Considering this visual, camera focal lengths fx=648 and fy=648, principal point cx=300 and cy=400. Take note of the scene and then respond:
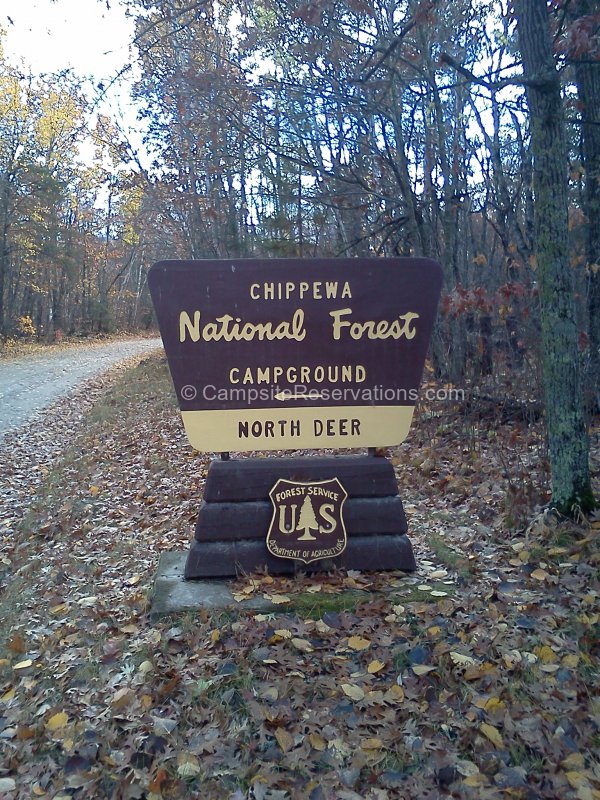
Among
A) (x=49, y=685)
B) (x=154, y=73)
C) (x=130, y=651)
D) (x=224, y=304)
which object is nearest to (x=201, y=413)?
(x=224, y=304)

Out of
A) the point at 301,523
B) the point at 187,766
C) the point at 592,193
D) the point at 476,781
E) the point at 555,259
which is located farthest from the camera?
the point at 592,193

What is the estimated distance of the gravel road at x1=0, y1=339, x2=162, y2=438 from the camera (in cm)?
1529

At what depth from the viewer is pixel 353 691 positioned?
3666mm

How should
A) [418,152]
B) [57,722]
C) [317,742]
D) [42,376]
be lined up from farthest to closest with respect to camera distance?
[42,376], [418,152], [57,722], [317,742]

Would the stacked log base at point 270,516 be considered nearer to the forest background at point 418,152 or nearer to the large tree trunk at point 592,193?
the forest background at point 418,152

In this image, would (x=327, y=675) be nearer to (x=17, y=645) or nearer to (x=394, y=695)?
(x=394, y=695)

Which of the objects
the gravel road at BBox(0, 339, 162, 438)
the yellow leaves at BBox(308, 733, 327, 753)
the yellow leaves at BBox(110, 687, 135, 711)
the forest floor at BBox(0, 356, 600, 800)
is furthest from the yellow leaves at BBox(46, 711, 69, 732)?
the gravel road at BBox(0, 339, 162, 438)

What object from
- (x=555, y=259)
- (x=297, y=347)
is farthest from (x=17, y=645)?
(x=555, y=259)

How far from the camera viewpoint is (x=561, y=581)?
186 inches

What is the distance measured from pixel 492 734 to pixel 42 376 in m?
21.2

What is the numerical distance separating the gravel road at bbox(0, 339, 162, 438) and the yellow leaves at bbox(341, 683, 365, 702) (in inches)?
423

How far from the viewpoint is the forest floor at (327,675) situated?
315 centimetres

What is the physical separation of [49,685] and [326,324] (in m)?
3.07

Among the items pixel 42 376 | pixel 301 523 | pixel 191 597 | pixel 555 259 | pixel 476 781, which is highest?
pixel 555 259
